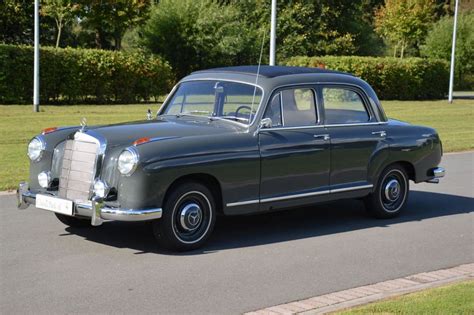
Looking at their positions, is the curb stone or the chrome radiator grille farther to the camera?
the chrome radiator grille

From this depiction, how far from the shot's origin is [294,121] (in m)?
8.14

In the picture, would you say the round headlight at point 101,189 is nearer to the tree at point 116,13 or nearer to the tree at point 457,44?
the tree at point 116,13

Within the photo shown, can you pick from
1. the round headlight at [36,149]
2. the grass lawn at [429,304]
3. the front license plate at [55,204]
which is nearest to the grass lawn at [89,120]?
the round headlight at [36,149]

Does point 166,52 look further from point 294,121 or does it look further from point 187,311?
point 187,311

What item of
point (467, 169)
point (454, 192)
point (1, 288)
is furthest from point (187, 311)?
point (467, 169)

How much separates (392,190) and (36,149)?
14.0ft

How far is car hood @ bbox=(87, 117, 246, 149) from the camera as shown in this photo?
23.5ft

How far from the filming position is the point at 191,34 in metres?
39.0

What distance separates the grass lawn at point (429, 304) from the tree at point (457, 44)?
167ft

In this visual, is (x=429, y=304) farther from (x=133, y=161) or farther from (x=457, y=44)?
(x=457, y=44)

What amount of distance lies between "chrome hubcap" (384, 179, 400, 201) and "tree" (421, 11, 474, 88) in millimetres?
47584

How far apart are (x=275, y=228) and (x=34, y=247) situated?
275cm

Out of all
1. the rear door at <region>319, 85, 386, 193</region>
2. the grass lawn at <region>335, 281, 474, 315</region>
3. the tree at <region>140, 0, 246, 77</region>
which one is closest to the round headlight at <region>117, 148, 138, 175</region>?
the grass lawn at <region>335, 281, 474, 315</region>

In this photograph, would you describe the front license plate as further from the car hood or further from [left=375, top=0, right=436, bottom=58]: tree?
[left=375, top=0, right=436, bottom=58]: tree
